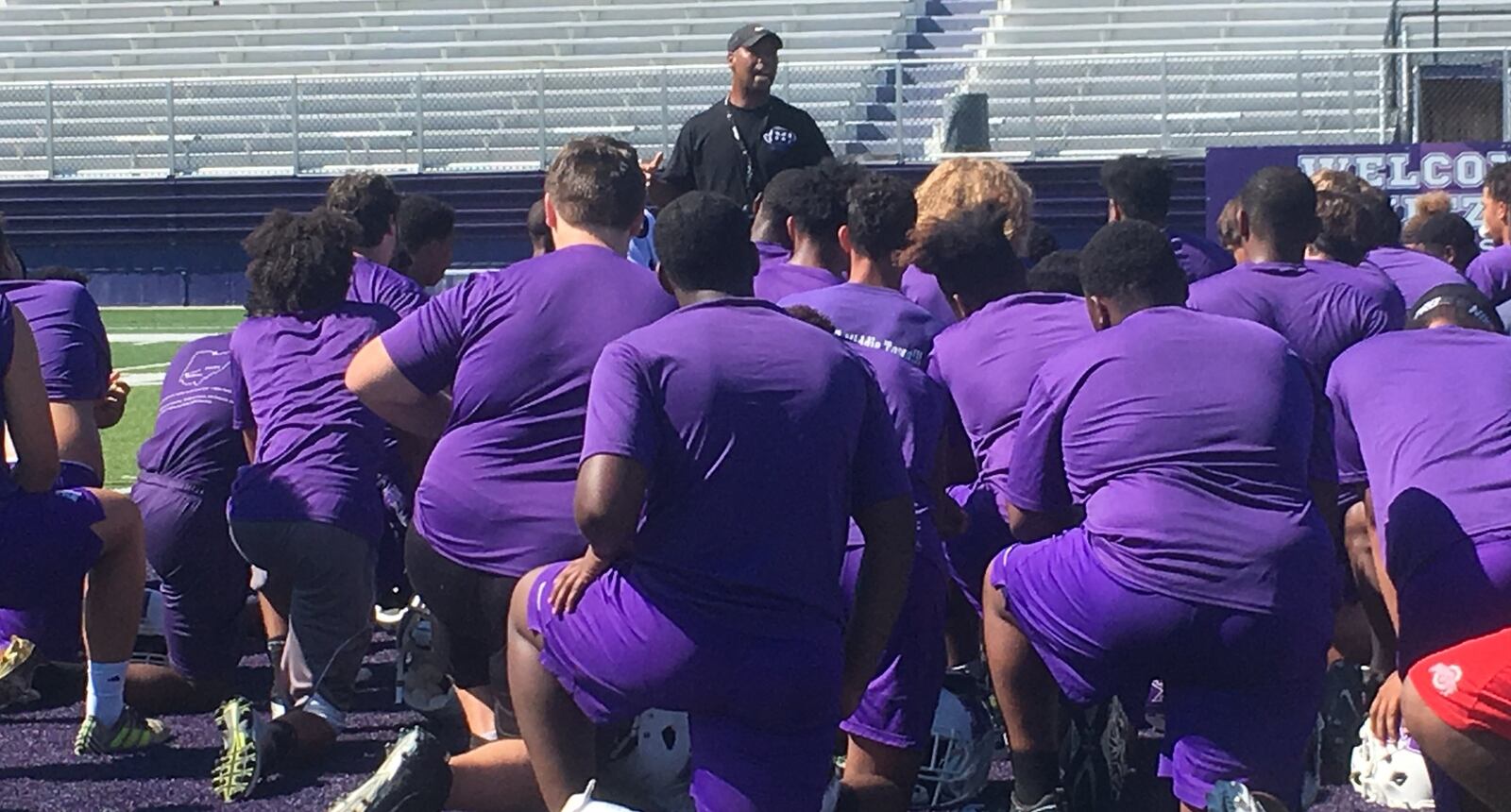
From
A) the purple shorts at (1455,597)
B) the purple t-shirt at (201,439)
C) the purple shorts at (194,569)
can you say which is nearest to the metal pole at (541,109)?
the purple t-shirt at (201,439)

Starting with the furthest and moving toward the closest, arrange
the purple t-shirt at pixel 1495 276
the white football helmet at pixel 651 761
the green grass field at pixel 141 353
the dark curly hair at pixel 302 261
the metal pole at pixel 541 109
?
the metal pole at pixel 541 109
the green grass field at pixel 141 353
the purple t-shirt at pixel 1495 276
the dark curly hair at pixel 302 261
the white football helmet at pixel 651 761

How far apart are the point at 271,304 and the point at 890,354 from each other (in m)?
1.87

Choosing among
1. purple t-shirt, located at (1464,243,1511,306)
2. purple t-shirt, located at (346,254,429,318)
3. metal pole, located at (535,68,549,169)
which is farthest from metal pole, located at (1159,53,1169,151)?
purple t-shirt, located at (346,254,429,318)

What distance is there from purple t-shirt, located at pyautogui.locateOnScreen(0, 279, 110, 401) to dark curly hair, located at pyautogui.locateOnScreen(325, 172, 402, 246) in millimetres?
975

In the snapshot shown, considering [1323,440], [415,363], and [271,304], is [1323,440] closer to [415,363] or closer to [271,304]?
[415,363]

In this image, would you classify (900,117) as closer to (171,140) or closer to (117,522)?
(171,140)

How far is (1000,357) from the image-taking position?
5305 millimetres

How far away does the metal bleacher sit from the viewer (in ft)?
62.5

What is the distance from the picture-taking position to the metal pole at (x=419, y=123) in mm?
20844

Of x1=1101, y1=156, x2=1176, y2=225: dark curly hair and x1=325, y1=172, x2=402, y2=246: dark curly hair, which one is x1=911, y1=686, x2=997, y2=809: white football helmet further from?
x1=325, y1=172, x2=402, y2=246: dark curly hair

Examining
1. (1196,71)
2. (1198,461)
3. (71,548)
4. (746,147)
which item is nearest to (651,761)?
(1198,461)

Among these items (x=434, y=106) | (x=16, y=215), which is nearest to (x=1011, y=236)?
(x=434, y=106)

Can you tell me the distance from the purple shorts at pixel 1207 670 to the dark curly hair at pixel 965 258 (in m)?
1.31

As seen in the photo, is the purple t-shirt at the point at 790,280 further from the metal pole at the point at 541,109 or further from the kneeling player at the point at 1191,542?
the metal pole at the point at 541,109
